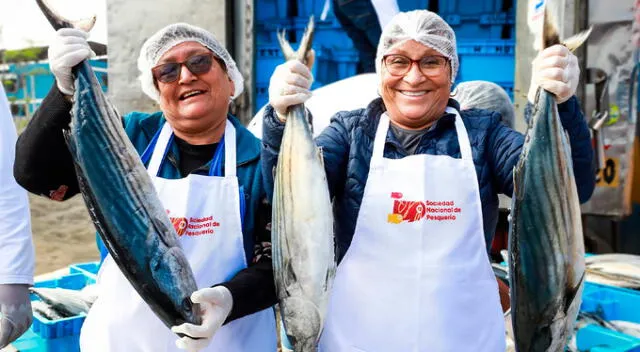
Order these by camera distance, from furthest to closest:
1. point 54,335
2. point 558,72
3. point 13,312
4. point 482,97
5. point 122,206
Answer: point 482,97 < point 54,335 < point 13,312 < point 122,206 < point 558,72

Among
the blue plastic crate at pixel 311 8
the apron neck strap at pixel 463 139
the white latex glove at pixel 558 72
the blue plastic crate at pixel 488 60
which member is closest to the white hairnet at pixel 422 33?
the apron neck strap at pixel 463 139

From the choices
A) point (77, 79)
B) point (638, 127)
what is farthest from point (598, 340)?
point (638, 127)

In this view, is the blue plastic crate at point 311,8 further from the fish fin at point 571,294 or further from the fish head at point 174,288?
the fish fin at point 571,294

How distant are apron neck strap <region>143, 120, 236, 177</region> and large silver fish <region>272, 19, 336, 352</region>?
0.35 m

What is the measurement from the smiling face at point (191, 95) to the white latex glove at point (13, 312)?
3.40 feet

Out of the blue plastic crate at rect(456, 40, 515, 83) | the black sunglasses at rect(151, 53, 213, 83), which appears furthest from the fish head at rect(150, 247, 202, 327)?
the blue plastic crate at rect(456, 40, 515, 83)

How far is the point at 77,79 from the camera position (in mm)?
1708

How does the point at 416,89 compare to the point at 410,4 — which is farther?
the point at 410,4

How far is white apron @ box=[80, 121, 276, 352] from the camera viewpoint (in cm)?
195

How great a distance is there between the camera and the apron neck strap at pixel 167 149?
2.01 m

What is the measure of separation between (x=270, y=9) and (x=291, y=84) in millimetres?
4577

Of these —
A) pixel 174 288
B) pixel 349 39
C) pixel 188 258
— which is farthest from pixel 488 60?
pixel 174 288

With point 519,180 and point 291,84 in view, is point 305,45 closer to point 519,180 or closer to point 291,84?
point 291,84

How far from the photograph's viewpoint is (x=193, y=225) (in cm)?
197
